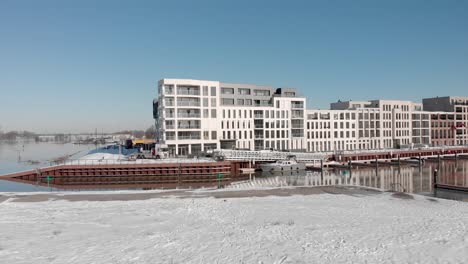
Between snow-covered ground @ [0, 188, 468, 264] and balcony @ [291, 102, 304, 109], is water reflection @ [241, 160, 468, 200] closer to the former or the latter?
snow-covered ground @ [0, 188, 468, 264]

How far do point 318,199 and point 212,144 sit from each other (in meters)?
51.2

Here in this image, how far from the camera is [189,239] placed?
16.2 meters

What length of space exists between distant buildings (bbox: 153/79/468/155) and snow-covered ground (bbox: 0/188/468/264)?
48.1 m

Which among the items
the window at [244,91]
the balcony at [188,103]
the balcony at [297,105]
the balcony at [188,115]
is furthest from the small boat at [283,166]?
the window at [244,91]

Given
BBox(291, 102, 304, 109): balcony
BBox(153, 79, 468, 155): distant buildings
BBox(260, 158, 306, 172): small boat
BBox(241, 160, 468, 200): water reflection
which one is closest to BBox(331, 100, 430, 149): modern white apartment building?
BBox(153, 79, 468, 155): distant buildings

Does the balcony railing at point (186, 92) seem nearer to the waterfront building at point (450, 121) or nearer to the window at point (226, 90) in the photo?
the window at point (226, 90)

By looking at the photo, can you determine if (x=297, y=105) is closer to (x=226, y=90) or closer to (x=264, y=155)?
(x=226, y=90)

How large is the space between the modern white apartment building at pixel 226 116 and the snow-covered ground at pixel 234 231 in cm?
4720

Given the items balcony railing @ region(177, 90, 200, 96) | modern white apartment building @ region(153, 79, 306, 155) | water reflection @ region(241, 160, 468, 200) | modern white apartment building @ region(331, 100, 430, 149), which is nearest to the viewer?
water reflection @ region(241, 160, 468, 200)

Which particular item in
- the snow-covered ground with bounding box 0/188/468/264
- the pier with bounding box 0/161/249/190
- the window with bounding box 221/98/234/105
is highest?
the window with bounding box 221/98/234/105

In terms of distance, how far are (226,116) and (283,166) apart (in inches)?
843

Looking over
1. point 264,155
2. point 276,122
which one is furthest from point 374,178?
point 276,122

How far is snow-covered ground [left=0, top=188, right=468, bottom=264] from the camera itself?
1392cm

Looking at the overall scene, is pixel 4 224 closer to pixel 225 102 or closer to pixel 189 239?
pixel 189 239
